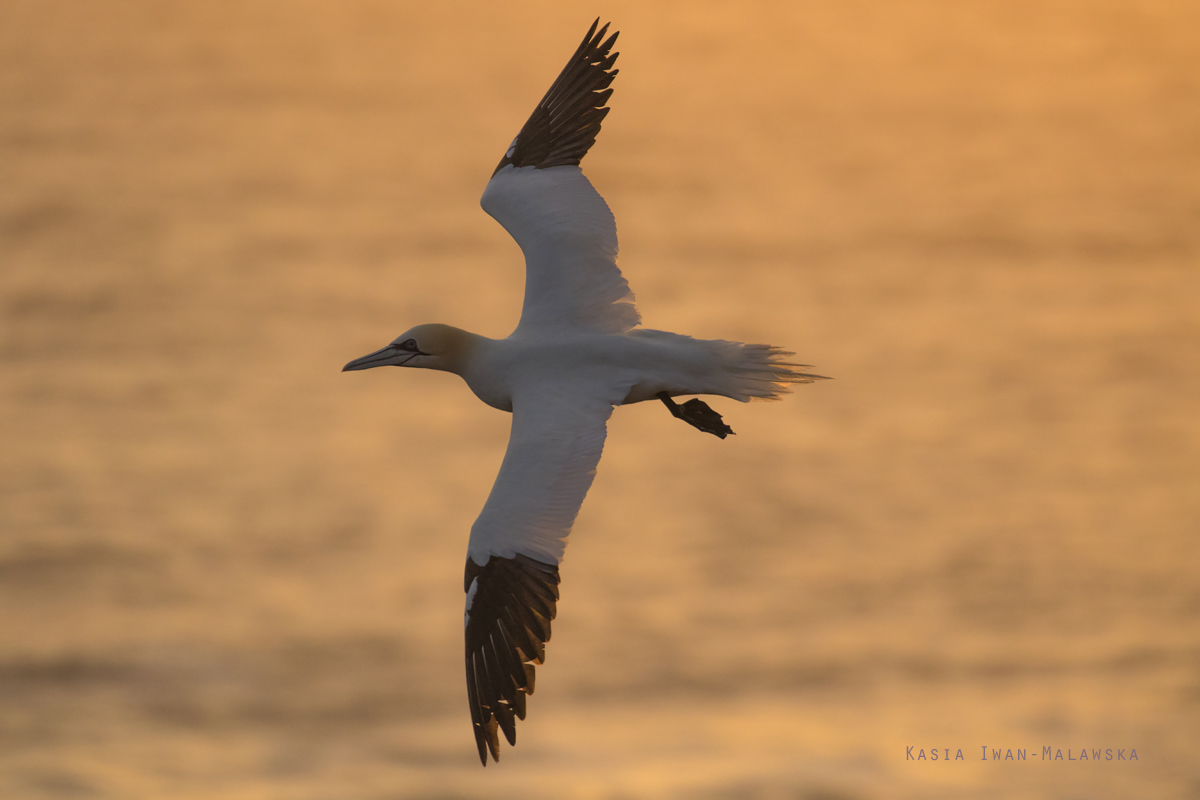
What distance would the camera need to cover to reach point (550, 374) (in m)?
9.95

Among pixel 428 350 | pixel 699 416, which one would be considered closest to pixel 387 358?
pixel 428 350

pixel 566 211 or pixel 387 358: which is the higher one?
pixel 566 211

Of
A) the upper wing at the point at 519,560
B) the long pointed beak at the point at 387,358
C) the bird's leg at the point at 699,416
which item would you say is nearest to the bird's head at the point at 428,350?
the long pointed beak at the point at 387,358

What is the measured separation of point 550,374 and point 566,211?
160 centimetres

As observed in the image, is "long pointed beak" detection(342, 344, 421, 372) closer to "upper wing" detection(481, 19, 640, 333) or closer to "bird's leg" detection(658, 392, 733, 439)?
"upper wing" detection(481, 19, 640, 333)

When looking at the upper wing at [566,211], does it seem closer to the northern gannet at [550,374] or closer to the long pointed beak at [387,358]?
the northern gannet at [550,374]

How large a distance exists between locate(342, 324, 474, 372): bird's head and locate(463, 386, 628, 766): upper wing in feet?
3.75

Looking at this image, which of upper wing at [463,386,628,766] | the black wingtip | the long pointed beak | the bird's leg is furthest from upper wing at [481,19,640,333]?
upper wing at [463,386,628,766]

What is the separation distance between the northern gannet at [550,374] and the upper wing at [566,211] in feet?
0.04

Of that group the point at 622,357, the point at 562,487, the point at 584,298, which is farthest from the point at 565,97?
the point at 562,487

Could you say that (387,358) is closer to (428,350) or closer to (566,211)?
(428,350)

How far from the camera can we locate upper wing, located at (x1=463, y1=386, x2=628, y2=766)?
9188 mm

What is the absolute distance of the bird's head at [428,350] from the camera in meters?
10.6

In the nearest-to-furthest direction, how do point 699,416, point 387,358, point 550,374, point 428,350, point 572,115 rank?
point 550,374 → point 699,416 → point 428,350 → point 387,358 → point 572,115
